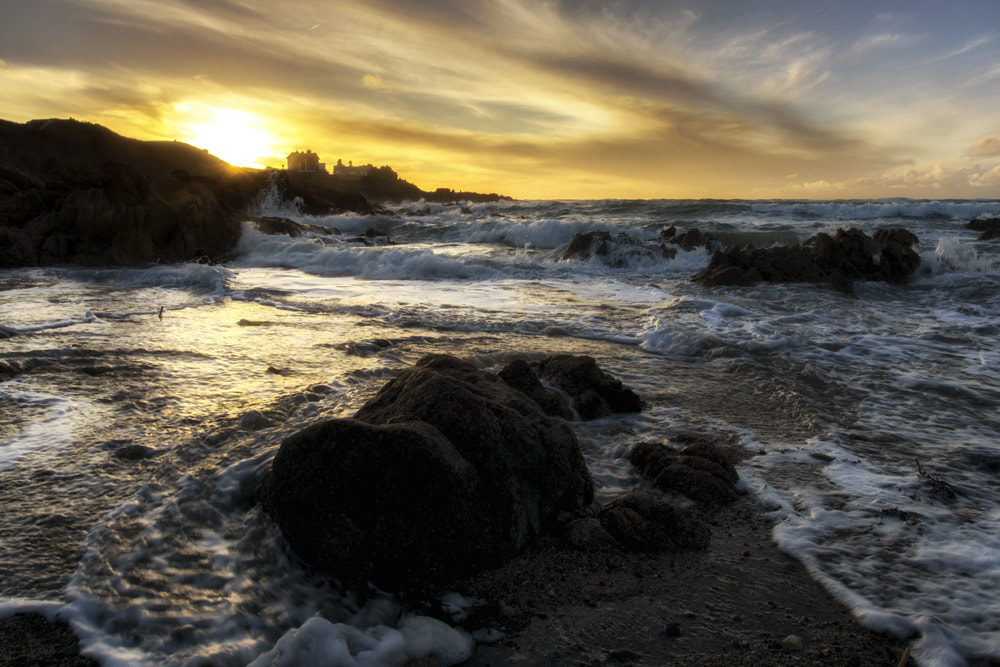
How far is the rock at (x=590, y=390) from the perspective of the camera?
4180mm

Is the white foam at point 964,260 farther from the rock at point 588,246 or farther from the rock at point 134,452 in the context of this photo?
the rock at point 134,452

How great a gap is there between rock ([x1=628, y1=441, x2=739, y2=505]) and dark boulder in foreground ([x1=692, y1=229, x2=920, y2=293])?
9482mm

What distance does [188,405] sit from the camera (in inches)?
151

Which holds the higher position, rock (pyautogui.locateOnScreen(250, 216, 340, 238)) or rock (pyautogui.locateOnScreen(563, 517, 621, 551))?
rock (pyautogui.locateOnScreen(250, 216, 340, 238))

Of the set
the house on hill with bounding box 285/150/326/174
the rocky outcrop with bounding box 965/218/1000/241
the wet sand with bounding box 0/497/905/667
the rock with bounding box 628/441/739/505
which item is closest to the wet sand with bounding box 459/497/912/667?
the wet sand with bounding box 0/497/905/667

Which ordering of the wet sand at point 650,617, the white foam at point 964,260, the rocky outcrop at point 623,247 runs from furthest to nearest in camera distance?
the rocky outcrop at point 623,247 → the white foam at point 964,260 → the wet sand at point 650,617

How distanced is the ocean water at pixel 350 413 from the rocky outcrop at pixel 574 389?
15cm

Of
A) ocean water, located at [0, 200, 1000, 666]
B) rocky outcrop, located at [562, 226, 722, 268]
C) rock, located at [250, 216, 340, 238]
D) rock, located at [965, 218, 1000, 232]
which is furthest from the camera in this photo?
rock, located at [965, 218, 1000, 232]

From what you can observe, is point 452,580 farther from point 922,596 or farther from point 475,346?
point 475,346

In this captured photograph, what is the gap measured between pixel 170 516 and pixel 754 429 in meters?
3.71

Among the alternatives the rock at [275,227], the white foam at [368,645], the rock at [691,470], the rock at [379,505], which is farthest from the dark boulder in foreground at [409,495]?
the rock at [275,227]

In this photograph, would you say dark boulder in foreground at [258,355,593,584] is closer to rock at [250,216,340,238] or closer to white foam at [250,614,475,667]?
white foam at [250,614,475,667]

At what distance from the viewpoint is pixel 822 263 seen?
12250mm

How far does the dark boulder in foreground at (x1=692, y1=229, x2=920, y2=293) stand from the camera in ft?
39.3
